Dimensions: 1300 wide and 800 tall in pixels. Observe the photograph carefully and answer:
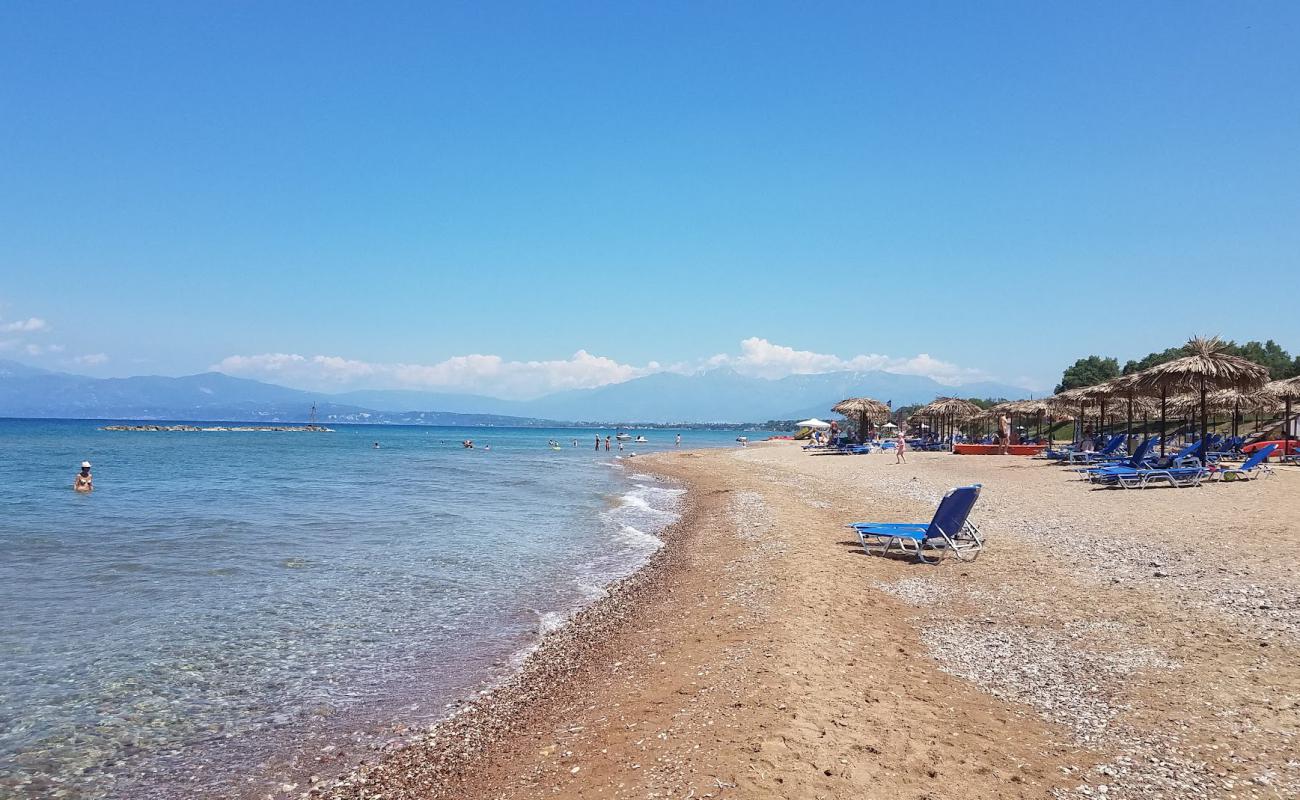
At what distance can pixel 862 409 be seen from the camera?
41.1 meters

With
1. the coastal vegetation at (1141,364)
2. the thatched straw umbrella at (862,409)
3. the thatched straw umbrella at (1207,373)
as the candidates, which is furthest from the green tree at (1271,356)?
the thatched straw umbrella at (1207,373)

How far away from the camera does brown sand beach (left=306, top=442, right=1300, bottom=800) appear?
3.83m

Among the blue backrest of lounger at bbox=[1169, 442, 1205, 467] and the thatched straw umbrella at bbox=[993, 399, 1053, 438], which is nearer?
the blue backrest of lounger at bbox=[1169, 442, 1205, 467]

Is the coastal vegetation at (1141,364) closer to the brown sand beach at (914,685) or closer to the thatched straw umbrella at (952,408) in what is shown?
the thatched straw umbrella at (952,408)

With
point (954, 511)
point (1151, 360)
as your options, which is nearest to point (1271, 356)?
point (1151, 360)

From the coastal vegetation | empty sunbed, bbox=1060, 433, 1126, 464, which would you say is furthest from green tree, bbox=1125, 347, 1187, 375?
empty sunbed, bbox=1060, 433, 1126, 464

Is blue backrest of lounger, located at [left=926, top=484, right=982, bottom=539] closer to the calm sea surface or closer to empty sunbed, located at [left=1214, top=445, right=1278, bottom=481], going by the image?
the calm sea surface

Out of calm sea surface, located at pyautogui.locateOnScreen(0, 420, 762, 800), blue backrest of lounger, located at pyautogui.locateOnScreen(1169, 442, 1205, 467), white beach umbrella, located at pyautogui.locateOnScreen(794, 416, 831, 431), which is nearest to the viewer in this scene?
calm sea surface, located at pyautogui.locateOnScreen(0, 420, 762, 800)

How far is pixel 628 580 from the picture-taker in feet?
34.8

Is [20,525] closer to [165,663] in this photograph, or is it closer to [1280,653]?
[165,663]

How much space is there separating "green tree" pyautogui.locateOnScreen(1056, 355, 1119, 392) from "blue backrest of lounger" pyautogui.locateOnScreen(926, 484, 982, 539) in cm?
6728

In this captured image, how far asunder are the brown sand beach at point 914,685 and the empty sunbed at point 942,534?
0.33 m

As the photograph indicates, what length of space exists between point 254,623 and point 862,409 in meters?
37.0

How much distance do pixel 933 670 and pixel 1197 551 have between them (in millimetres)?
5995
